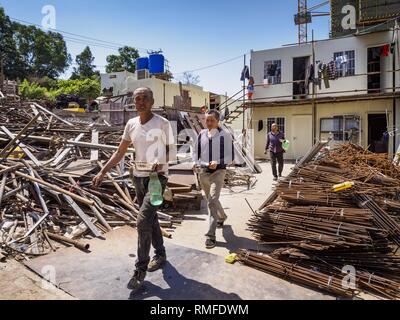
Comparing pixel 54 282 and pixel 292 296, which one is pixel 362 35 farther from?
pixel 54 282

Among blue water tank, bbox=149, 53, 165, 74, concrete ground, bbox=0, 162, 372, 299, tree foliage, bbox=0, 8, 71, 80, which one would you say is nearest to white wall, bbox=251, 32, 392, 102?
blue water tank, bbox=149, 53, 165, 74

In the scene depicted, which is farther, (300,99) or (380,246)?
(300,99)

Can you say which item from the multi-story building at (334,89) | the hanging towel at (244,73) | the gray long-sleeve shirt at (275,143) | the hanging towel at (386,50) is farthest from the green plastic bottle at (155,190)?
the hanging towel at (386,50)

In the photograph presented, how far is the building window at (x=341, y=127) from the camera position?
671 inches

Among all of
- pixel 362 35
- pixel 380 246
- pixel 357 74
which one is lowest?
pixel 380 246

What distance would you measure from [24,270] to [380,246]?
416cm

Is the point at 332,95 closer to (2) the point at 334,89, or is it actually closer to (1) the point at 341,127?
(2) the point at 334,89

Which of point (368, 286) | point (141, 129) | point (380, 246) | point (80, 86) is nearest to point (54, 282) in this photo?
point (141, 129)

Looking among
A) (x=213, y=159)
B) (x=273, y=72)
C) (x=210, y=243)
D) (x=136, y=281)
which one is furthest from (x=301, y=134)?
(x=136, y=281)

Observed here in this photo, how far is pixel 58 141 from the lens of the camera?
8273 mm

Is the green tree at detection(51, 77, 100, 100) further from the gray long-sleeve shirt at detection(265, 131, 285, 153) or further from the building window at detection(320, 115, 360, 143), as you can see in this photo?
the gray long-sleeve shirt at detection(265, 131, 285, 153)

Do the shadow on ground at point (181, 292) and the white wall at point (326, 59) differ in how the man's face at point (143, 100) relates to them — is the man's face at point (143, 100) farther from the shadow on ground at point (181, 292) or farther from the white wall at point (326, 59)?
the white wall at point (326, 59)

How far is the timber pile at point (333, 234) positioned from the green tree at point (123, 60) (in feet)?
159

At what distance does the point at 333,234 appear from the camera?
3783mm
